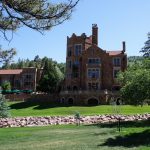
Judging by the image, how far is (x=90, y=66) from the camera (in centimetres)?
7556

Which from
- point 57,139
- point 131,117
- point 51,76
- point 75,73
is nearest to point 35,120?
point 131,117

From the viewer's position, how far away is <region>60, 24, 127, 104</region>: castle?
75625 mm

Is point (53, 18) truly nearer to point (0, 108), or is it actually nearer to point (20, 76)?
point (0, 108)

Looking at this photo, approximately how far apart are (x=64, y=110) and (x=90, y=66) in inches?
686

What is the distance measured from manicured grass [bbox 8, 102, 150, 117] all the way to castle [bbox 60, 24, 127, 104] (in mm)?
7662

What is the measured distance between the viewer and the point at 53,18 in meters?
12.1

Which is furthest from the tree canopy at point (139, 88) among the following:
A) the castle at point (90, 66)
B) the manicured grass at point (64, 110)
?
the castle at point (90, 66)

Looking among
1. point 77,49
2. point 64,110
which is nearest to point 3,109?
point 64,110

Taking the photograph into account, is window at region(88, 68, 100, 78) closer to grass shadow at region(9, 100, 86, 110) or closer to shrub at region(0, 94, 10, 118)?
grass shadow at region(9, 100, 86, 110)

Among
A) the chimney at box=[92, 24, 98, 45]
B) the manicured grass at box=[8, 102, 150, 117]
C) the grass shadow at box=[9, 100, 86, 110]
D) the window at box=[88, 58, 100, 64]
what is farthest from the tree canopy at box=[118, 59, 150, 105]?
the chimney at box=[92, 24, 98, 45]

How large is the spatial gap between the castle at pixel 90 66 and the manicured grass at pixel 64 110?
7.66 meters

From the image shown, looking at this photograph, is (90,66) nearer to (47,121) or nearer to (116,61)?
(116,61)

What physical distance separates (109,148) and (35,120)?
2289 cm

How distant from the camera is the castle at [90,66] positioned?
7562 cm
